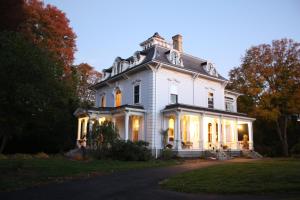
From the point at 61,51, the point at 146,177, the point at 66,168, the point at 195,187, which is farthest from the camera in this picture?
the point at 61,51

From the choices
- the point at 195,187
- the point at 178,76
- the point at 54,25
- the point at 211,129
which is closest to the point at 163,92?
the point at 178,76

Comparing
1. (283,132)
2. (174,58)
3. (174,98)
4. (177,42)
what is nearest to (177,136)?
(174,98)

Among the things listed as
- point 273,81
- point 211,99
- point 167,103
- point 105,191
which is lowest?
point 105,191

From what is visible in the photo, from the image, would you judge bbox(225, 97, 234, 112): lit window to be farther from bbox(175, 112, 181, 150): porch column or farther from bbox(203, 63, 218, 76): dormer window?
bbox(175, 112, 181, 150): porch column

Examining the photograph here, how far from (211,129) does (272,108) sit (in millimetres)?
8081

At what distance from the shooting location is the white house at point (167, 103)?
73.4 ft

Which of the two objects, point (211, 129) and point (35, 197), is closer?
point (35, 197)

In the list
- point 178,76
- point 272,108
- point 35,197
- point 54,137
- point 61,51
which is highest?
point 61,51

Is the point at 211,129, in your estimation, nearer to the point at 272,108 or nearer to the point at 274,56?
the point at 272,108

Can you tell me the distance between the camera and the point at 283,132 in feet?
108

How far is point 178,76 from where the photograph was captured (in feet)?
80.5

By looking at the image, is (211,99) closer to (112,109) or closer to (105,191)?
(112,109)

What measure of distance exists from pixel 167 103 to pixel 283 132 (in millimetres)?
17540

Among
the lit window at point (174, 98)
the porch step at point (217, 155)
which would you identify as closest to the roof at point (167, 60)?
the lit window at point (174, 98)
